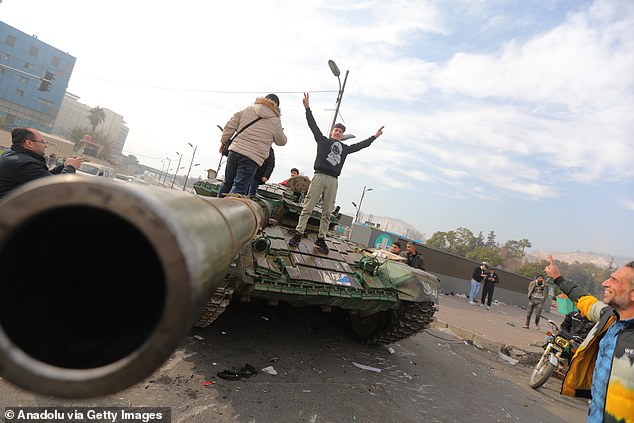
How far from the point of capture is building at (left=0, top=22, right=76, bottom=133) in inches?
2307

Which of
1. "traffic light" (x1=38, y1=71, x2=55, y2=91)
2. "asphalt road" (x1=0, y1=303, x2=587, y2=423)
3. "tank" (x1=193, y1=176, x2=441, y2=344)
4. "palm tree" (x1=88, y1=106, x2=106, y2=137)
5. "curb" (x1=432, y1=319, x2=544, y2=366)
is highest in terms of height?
"palm tree" (x1=88, y1=106, x2=106, y2=137)

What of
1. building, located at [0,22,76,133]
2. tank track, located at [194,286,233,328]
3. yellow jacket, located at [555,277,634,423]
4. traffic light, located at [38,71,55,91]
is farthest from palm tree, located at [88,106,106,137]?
yellow jacket, located at [555,277,634,423]

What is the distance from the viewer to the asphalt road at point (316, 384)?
3377 mm

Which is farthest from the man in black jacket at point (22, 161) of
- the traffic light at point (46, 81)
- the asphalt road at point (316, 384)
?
the traffic light at point (46, 81)

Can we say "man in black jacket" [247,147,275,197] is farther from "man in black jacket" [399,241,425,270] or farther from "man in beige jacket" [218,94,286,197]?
"man in black jacket" [399,241,425,270]

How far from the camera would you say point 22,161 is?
132 inches

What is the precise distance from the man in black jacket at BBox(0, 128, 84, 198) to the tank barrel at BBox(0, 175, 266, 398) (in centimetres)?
309

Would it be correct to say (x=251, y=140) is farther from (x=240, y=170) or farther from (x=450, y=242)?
(x=450, y=242)

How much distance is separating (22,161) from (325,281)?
3.32 meters

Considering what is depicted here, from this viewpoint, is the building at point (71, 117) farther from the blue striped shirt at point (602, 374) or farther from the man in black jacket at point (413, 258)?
the blue striped shirt at point (602, 374)

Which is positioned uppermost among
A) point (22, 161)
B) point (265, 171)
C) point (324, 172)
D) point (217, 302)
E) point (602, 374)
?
point (324, 172)

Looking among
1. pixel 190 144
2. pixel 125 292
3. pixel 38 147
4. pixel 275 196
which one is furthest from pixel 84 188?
pixel 190 144

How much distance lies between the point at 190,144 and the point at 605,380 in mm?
55100

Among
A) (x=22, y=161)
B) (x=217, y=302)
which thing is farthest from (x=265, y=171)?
(x=22, y=161)
